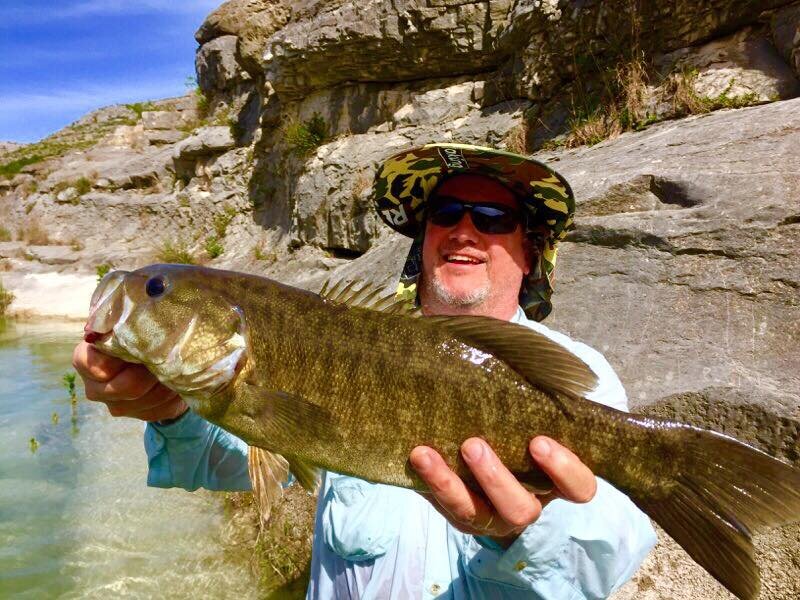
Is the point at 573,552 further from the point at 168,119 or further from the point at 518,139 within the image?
the point at 168,119

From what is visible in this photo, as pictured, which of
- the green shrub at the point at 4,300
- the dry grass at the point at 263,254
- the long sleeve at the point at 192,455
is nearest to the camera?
the long sleeve at the point at 192,455

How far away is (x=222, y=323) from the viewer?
1667 millimetres

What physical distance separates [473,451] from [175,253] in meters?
15.0

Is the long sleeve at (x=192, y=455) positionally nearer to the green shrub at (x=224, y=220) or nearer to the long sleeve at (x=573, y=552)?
the long sleeve at (x=573, y=552)

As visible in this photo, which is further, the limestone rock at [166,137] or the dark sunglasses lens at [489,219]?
the limestone rock at [166,137]

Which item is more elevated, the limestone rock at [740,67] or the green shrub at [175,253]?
the limestone rock at [740,67]

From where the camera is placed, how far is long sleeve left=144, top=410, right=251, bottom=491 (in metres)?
2.27

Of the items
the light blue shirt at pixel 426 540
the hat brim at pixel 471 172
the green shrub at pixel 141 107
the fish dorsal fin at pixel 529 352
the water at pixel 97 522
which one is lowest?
the water at pixel 97 522

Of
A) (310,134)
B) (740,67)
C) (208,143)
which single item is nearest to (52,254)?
(208,143)

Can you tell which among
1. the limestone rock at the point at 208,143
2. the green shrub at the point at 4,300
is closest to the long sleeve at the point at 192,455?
the limestone rock at the point at 208,143

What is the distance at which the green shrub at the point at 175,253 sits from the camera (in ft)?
47.4

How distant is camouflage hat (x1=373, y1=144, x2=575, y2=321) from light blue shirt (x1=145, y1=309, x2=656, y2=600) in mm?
955

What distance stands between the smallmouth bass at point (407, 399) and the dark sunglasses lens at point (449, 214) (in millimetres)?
1641

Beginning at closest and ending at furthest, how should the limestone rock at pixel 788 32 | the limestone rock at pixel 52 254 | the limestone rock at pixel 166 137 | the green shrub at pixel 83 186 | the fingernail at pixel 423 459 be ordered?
the fingernail at pixel 423 459
the limestone rock at pixel 788 32
the limestone rock at pixel 52 254
the green shrub at pixel 83 186
the limestone rock at pixel 166 137
